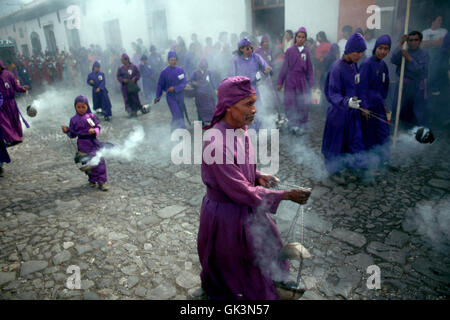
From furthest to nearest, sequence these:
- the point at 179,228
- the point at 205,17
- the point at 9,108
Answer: the point at 205,17 < the point at 9,108 < the point at 179,228

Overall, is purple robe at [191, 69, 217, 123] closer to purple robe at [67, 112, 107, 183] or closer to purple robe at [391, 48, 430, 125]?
purple robe at [67, 112, 107, 183]

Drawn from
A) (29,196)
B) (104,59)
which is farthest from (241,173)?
(104,59)

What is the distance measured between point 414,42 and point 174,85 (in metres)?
5.24

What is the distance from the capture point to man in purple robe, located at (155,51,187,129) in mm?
7755

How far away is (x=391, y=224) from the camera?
12.4ft

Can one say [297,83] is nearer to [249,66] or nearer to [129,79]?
[249,66]

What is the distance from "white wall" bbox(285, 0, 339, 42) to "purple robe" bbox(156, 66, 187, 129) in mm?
4828

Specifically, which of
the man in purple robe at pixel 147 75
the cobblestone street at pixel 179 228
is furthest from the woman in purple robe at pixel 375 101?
the man in purple robe at pixel 147 75

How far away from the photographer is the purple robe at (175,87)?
779 centimetres

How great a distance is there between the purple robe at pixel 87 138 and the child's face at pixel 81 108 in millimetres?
76

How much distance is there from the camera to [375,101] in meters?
4.96

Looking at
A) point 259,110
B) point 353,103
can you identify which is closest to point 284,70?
point 259,110

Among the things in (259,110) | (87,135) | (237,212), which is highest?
(237,212)
